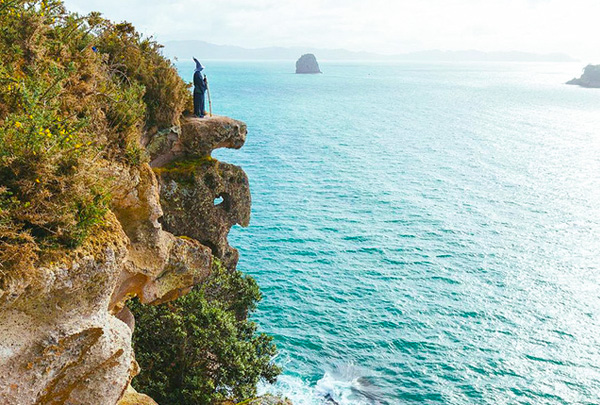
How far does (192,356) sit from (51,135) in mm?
15524

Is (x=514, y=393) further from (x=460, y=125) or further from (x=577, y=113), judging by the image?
(x=577, y=113)

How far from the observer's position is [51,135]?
11062mm

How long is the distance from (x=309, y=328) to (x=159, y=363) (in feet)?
58.7

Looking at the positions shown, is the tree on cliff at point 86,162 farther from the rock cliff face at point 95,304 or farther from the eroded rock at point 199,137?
A: the eroded rock at point 199,137

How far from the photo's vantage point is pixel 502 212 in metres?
62.8

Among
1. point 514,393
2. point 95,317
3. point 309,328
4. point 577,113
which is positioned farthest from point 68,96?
point 577,113

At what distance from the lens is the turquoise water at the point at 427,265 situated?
34688mm

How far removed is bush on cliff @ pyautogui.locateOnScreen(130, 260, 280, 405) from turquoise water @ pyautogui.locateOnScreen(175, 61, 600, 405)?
9.81m

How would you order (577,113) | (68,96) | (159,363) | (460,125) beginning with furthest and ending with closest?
1. (577,113)
2. (460,125)
3. (159,363)
4. (68,96)

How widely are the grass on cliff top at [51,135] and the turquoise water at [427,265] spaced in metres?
22.7

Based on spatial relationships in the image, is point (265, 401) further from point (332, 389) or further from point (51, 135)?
point (51, 135)

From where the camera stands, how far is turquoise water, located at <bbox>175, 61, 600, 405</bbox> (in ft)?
114

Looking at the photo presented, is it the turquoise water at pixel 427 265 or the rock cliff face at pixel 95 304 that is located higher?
the rock cliff face at pixel 95 304

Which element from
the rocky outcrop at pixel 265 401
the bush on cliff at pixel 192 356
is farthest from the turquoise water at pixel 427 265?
the bush on cliff at pixel 192 356
